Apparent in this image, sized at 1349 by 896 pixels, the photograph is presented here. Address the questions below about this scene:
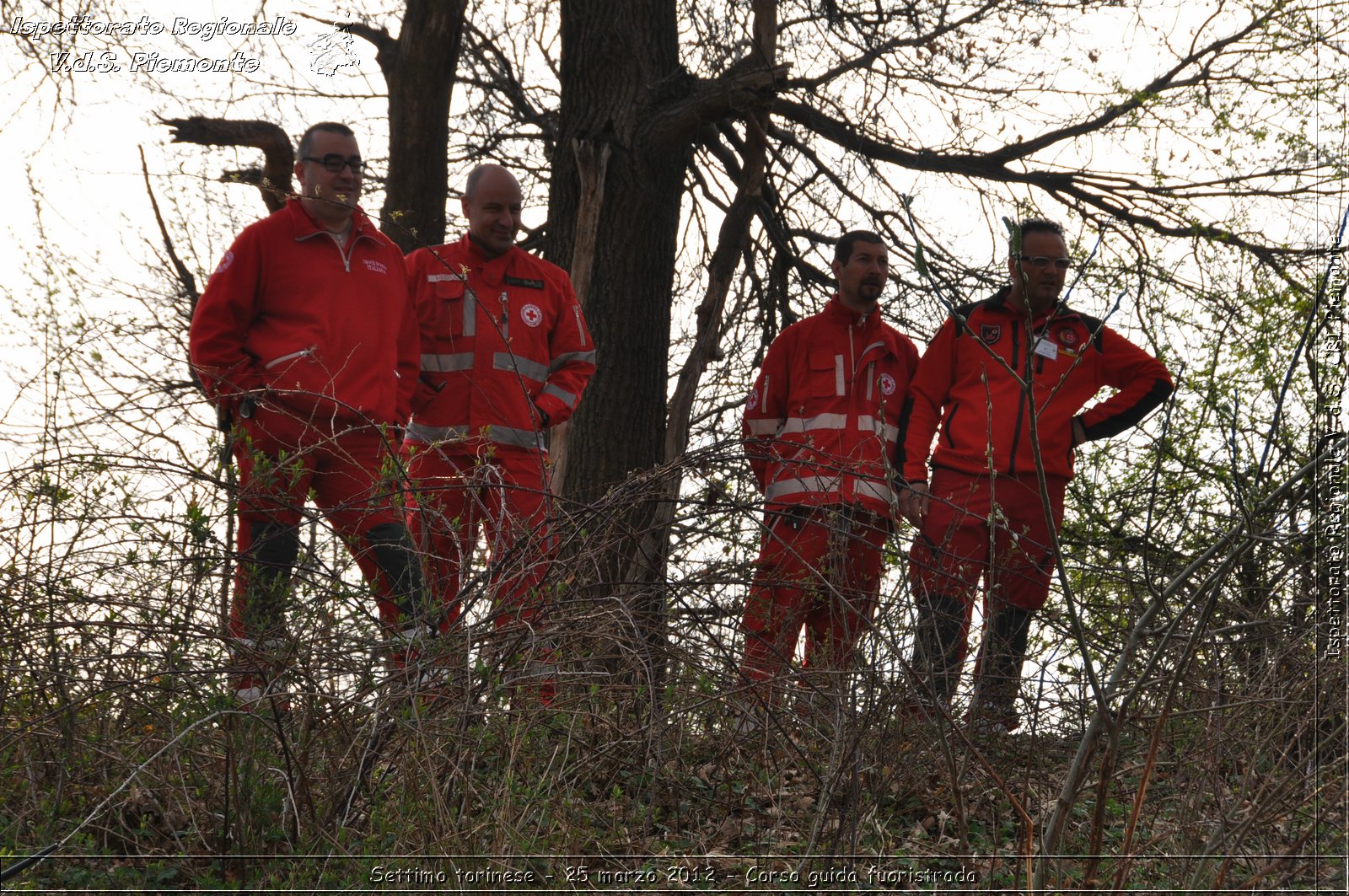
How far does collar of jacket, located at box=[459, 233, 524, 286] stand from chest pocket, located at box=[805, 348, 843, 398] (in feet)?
4.22

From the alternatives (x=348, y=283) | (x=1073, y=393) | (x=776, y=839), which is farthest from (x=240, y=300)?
(x=1073, y=393)

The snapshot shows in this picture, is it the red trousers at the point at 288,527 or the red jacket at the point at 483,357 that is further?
the red jacket at the point at 483,357

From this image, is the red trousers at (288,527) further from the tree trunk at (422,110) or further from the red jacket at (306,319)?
the tree trunk at (422,110)

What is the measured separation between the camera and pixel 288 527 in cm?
345

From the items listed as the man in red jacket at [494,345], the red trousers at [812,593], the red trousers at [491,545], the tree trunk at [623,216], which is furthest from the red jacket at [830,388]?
the red trousers at [491,545]

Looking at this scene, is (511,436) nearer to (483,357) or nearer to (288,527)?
(483,357)

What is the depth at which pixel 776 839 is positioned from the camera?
3500mm

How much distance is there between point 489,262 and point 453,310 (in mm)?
274

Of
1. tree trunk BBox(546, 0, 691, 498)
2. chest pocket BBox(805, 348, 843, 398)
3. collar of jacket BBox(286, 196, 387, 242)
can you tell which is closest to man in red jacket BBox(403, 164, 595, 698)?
collar of jacket BBox(286, 196, 387, 242)

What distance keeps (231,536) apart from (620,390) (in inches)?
123

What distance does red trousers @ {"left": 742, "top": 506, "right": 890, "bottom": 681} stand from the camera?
3.69 m

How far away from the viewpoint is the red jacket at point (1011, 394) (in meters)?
5.12

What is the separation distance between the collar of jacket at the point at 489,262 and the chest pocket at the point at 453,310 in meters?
0.14

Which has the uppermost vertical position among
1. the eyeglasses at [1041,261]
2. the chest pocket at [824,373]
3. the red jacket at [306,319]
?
the eyeglasses at [1041,261]
